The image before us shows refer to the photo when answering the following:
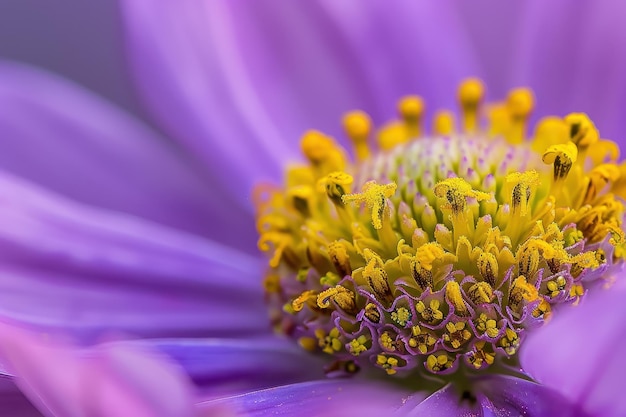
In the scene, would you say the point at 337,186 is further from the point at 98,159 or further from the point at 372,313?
the point at 98,159

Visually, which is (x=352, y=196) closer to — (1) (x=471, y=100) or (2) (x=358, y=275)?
(2) (x=358, y=275)

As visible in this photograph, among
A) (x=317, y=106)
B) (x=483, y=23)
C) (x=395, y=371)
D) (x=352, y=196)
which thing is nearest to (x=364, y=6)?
(x=317, y=106)

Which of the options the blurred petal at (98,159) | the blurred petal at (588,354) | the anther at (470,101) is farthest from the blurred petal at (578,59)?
the blurred petal at (588,354)

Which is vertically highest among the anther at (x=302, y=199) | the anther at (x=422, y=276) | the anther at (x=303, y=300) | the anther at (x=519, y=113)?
the anther at (x=519, y=113)

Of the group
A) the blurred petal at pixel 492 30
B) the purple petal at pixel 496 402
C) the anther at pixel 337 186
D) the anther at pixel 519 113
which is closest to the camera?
the purple petal at pixel 496 402

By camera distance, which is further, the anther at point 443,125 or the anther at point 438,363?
the anther at point 443,125

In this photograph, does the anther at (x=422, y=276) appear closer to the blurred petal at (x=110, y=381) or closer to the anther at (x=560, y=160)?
the anther at (x=560, y=160)
